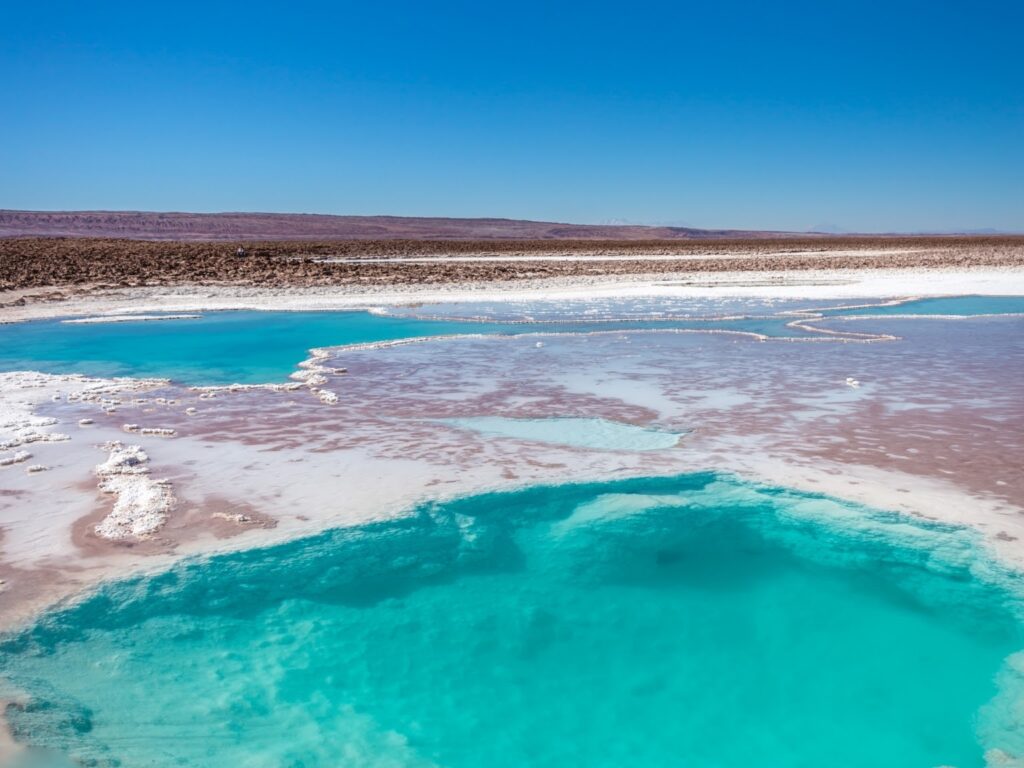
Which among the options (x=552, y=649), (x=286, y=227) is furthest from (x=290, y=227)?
(x=552, y=649)

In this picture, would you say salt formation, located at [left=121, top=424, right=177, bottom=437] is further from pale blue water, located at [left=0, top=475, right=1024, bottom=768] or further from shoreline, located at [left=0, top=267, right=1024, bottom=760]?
pale blue water, located at [left=0, top=475, right=1024, bottom=768]

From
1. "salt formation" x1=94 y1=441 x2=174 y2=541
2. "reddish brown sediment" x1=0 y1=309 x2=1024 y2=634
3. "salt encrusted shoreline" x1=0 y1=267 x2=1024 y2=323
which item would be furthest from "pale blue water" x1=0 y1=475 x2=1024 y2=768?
"salt encrusted shoreline" x1=0 y1=267 x2=1024 y2=323

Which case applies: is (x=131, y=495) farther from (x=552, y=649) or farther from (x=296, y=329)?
(x=296, y=329)

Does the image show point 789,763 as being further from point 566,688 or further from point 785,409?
Result: point 785,409

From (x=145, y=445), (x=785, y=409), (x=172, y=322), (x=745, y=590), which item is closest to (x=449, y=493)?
(x=745, y=590)

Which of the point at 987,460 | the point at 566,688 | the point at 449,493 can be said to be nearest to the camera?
the point at 566,688

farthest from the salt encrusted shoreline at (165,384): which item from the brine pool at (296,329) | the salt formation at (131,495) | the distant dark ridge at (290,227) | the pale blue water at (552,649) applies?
the distant dark ridge at (290,227)

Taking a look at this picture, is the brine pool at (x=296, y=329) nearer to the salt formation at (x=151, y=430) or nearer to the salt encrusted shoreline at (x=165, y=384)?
the salt encrusted shoreline at (x=165, y=384)
